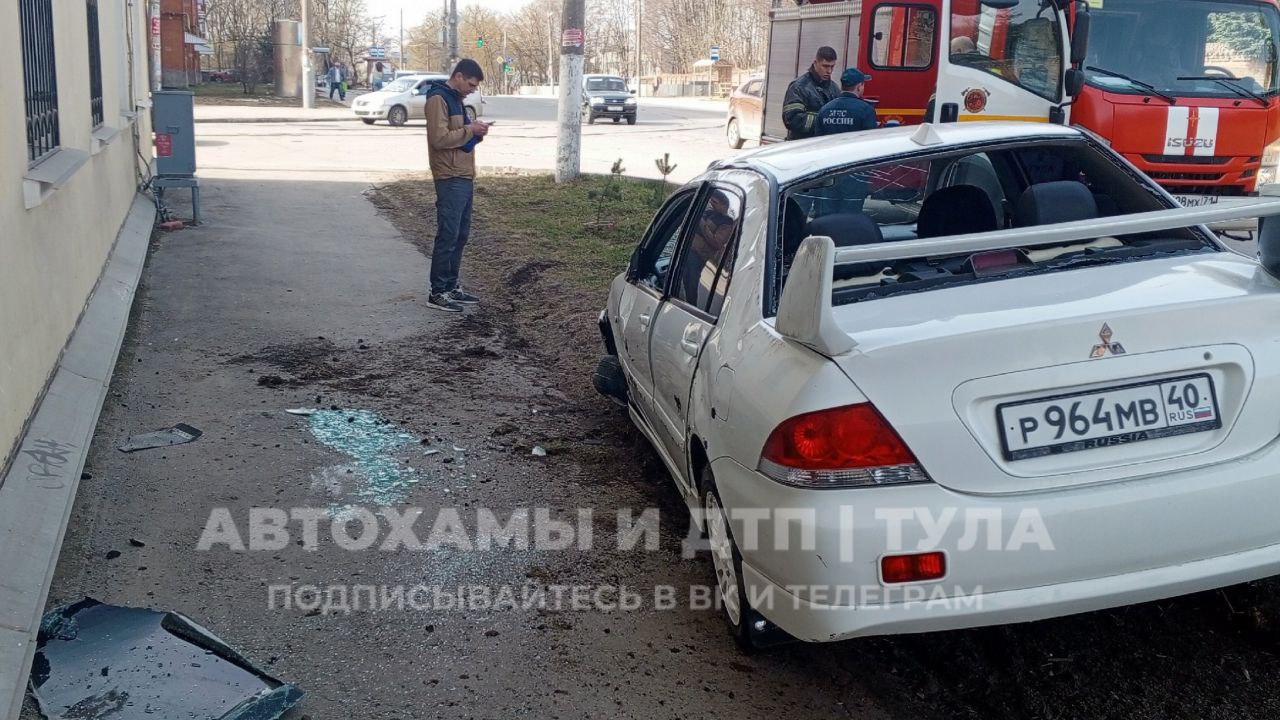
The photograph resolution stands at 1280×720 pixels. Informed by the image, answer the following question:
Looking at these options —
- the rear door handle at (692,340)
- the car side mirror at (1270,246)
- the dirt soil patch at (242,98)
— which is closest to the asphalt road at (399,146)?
the dirt soil patch at (242,98)

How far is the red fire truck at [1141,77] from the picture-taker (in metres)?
11.1

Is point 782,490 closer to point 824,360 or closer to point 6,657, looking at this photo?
point 824,360

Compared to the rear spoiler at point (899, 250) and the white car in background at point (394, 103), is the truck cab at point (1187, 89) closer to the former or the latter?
the rear spoiler at point (899, 250)

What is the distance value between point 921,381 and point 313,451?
3399mm

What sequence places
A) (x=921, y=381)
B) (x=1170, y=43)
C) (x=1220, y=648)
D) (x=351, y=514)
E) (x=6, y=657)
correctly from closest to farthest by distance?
(x=921, y=381), (x=6, y=657), (x=1220, y=648), (x=351, y=514), (x=1170, y=43)

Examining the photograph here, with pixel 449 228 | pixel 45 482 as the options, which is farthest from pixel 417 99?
pixel 45 482

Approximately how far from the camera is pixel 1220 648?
140 inches

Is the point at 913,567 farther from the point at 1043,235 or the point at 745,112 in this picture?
the point at 745,112

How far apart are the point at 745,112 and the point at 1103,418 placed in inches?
852

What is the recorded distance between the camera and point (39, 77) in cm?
622

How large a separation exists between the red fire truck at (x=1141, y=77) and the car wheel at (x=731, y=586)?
871cm

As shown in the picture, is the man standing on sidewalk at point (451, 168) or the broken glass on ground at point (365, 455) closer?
the broken glass on ground at point (365, 455)

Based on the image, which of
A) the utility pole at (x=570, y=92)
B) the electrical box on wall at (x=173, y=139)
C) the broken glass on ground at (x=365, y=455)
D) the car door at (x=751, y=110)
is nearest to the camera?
the broken glass on ground at (x=365, y=455)

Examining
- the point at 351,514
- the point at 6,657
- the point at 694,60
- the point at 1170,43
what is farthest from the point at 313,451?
the point at 694,60
